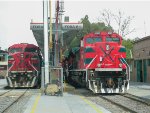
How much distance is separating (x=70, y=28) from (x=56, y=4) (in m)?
2.27

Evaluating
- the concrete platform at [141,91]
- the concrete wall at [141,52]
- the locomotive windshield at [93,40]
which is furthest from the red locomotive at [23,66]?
the concrete wall at [141,52]

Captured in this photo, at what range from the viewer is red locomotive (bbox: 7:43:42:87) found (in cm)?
2712

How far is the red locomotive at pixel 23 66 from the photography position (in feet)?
89.0

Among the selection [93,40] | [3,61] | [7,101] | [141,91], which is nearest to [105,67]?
[93,40]

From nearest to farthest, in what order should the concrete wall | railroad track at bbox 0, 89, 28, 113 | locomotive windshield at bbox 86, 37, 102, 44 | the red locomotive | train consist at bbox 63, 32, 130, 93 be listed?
railroad track at bbox 0, 89, 28, 113, train consist at bbox 63, 32, 130, 93, locomotive windshield at bbox 86, 37, 102, 44, the red locomotive, the concrete wall

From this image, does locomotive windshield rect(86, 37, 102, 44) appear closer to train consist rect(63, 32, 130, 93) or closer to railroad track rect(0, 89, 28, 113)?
train consist rect(63, 32, 130, 93)

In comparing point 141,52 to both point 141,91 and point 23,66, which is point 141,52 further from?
point 23,66

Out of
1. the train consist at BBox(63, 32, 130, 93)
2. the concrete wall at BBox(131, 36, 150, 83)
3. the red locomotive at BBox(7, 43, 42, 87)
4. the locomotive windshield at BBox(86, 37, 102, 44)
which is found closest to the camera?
the train consist at BBox(63, 32, 130, 93)

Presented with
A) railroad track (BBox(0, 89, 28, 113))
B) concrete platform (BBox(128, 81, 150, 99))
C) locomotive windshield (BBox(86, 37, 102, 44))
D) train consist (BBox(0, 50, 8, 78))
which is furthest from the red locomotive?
train consist (BBox(0, 50, 8, 78))

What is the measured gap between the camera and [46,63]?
72.0 ft

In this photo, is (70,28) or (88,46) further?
(70,28)

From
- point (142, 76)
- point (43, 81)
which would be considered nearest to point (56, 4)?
point (43, 81)

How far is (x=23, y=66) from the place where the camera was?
27.5m

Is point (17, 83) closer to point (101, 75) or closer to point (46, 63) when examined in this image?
point (46, 63)
